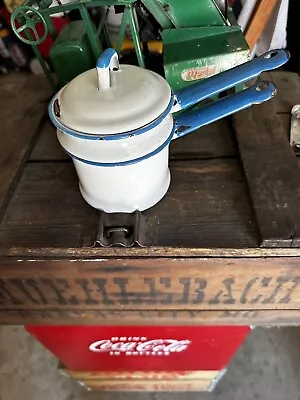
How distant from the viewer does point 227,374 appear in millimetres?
1162

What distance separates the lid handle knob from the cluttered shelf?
0.60ft

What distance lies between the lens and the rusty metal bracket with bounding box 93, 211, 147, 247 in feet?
1.91

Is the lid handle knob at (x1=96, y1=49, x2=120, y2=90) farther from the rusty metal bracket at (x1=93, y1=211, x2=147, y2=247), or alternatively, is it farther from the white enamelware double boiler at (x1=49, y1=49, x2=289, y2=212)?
the rusty metal bracket at (x1=93, y1=211, x2=147, y2=247)

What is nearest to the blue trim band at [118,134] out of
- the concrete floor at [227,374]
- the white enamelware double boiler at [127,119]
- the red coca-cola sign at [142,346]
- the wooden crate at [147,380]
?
the white enamelware double boiler at [127,119]

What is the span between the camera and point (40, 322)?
2.46 ft

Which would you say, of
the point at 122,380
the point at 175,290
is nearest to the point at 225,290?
the point at 175,290

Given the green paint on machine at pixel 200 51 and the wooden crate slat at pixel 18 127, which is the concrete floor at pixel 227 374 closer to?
the wooden crate slat at pixel 18 127

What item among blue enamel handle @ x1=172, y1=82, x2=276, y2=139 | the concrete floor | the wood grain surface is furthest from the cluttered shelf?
the concrete floor

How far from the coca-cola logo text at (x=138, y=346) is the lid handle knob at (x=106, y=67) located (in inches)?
20.3

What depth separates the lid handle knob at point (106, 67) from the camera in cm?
50

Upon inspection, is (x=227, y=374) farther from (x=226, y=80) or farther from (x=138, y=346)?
(x=226, y=80)

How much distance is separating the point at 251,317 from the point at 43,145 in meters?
0.44

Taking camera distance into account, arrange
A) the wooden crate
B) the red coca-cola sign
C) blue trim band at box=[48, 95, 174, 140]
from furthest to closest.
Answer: the wooden crate → the red coca-cola sign → blue trim band at box=[48, 95, 174, 140]

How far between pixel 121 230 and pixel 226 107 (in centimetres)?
21
